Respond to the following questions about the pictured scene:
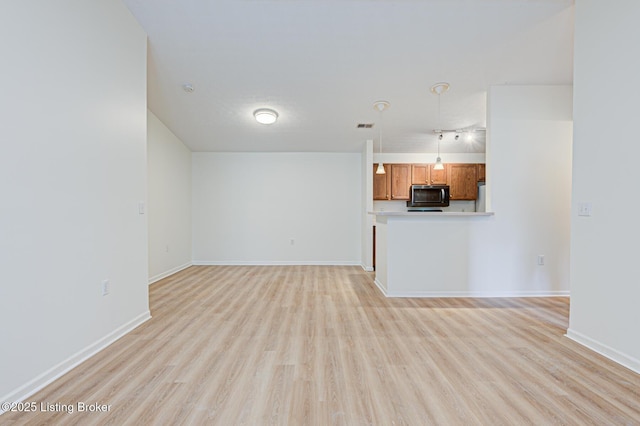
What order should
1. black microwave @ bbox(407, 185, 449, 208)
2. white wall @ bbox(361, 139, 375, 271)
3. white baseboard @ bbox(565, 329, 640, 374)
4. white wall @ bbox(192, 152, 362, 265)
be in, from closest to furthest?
white baseboard @ bbox(565, 329, 640, 374) → white wall @ bbox(361, 139, 375, 271) → black microwave @ bbox(407, 185, 449, 208) → white wall @ bbox(192, 152, 362, 265)

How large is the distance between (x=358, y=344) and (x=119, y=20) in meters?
3.33

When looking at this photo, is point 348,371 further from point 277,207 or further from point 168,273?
point 277,207

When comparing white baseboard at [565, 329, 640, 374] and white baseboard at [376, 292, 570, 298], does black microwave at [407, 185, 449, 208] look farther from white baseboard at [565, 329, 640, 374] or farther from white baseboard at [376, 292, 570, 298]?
white baseboard at [565, 329, 640, 374]

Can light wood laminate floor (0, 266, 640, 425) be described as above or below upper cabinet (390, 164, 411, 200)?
below

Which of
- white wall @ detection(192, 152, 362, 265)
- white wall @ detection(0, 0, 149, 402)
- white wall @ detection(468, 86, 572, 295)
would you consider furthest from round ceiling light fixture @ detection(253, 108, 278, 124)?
white wall @ detection(468, 86, 572, 295)

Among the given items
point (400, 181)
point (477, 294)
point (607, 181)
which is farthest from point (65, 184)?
point (400, 181)

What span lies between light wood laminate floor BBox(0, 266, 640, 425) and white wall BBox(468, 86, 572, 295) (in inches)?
22.0

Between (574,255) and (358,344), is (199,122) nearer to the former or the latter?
(358,344)

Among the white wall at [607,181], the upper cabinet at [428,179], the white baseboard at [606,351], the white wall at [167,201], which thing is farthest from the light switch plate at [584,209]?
the white wall at [167,201]

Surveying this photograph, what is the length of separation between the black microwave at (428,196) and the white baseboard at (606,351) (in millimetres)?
3378

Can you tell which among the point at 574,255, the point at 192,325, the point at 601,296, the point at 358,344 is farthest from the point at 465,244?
Answer: the point at 192,325

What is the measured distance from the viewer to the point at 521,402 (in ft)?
4.99

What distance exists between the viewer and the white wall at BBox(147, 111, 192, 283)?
424 cm
